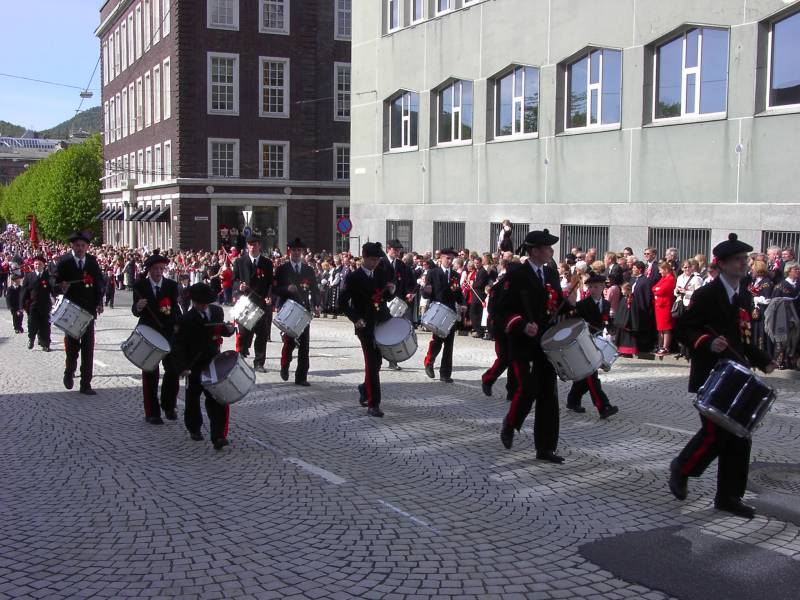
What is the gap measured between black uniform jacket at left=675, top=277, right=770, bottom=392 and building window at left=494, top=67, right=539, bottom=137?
60.4ft

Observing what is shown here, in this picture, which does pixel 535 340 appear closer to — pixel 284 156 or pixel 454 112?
pixel 454 112

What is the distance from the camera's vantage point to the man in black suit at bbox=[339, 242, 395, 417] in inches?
408

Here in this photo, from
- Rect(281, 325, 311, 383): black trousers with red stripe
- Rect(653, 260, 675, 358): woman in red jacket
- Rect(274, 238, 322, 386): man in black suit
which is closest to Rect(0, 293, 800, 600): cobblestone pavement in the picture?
Rect(281, 325, 311, 383): black trousers with red stripe

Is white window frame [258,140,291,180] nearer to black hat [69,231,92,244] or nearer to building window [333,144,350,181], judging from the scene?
building window [333,144,350,181]

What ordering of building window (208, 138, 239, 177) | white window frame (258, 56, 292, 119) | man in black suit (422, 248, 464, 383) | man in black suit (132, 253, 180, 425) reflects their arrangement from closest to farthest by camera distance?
1. man in black suit (132, 253, 180, 425)
2. man in black suit (422, 248, 464, 383)
3. building window (208, 138, 239, 177)
4. white window frame (258, 56, 292, 119)

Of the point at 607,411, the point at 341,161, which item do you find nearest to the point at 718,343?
the point at 607,411

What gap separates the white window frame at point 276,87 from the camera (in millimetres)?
51750

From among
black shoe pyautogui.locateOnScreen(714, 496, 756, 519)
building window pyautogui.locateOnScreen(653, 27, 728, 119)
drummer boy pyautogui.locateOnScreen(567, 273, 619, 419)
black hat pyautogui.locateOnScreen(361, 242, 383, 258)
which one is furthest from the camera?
building window pyautogui.locateOnScreen(653, 27, 728, 119)

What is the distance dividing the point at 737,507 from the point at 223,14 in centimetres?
4890

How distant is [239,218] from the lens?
52188 millimetres

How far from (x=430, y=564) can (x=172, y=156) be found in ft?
160

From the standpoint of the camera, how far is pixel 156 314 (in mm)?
10344

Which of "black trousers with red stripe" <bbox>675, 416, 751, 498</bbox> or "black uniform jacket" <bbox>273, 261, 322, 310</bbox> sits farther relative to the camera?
"black uniform jacket" <bbox>273, 261, 322, 310</bbox>

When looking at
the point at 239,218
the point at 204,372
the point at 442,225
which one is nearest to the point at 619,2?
the point at 442,225
